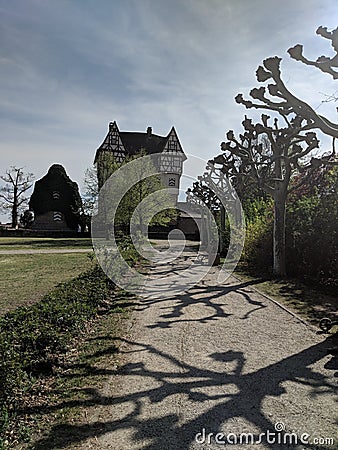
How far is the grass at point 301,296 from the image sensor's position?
6.88m

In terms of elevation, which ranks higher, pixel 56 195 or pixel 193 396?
pixel 56 195

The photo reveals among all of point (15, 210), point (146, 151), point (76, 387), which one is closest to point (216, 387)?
point (76, 387)

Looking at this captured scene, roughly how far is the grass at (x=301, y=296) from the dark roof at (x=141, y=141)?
35.5 m

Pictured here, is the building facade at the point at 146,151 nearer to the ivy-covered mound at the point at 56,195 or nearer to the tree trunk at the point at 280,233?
the ivy-covered mound at the point at 56,195

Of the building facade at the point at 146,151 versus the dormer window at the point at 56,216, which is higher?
the building facade at the point at 146,151

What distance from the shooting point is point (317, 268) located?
10.5 metres

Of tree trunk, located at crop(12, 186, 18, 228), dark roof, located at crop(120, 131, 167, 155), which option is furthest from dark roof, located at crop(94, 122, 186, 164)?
tree trunk, located at crop(12, 186, 18, 228)

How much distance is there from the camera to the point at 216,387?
3766 mm

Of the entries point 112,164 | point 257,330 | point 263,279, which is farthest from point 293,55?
point 112,164

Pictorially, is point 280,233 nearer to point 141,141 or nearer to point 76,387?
point 76,387

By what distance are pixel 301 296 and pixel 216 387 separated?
526 centimetres

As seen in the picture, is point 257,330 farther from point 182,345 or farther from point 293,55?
point 293,55

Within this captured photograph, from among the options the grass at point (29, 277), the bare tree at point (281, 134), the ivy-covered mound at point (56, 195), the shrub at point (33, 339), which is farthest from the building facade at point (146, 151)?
the shrub at point (33, 339)

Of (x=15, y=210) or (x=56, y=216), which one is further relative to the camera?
(x=15, y=210)
